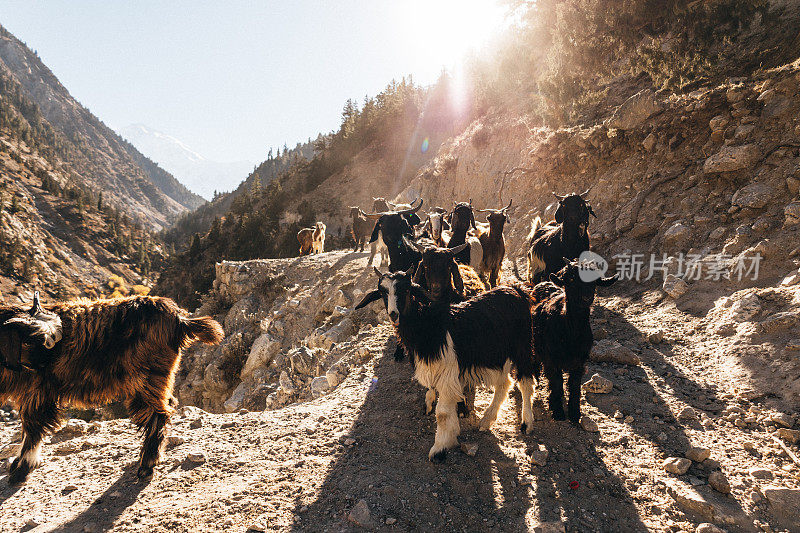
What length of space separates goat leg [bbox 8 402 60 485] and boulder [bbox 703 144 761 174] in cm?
1163

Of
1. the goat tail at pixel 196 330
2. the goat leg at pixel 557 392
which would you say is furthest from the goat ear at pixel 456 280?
the goat tail at pixel 196 330

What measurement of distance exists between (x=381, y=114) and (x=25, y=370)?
43.9 metres

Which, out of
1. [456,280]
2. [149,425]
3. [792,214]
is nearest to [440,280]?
[456,280]

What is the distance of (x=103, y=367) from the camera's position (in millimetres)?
3809

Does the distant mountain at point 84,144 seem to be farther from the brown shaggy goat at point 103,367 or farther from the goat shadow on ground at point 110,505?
the goat shadow on ground at point 110,505

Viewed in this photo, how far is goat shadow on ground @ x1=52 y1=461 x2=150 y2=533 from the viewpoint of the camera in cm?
303

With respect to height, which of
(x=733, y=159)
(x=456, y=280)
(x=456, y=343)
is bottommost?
(x=456, y=343)

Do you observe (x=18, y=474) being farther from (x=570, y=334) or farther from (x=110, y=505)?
(x=570, y=334)

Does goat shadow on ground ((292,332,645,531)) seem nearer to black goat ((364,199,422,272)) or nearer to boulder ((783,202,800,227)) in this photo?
black goat ((364,199,422,272))

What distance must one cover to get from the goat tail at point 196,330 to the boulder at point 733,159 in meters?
9.93

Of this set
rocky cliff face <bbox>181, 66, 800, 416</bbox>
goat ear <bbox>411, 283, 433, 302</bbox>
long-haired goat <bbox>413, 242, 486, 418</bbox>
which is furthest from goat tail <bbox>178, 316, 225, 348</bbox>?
rocky cliff face <bbox>181, 66, 800, 416</bbox>

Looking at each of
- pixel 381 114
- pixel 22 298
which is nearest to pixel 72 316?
pixel 381 114

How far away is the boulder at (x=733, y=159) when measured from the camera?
745 centimetres

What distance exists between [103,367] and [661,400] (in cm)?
646
